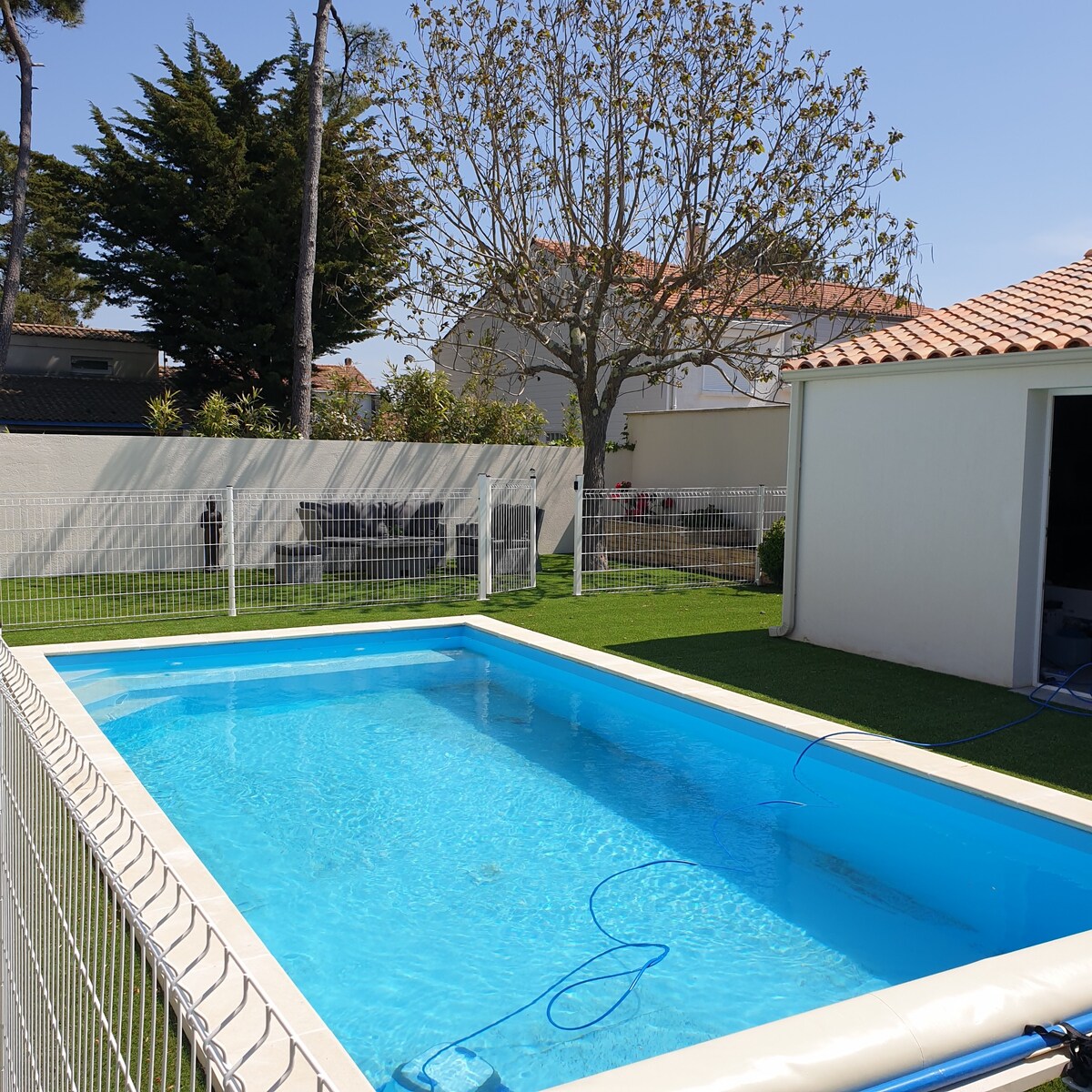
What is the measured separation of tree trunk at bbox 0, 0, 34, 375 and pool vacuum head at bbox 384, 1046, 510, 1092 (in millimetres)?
23132

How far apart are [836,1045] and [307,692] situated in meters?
7.25

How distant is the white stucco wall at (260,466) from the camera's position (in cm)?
1384

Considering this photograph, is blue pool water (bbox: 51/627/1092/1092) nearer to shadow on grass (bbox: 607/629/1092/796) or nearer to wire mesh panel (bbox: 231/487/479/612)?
shadow on grass (bbox: 607/629/1092/796)

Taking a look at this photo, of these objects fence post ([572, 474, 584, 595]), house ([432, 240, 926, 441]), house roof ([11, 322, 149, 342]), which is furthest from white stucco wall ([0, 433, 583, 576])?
house roof ([11, 322, 149, 342])

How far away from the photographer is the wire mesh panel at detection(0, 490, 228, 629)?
12.4 m

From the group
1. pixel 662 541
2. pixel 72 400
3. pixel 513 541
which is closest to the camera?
pixel 513 541

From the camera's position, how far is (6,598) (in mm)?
11828

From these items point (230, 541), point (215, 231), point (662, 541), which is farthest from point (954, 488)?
point (215, 231)

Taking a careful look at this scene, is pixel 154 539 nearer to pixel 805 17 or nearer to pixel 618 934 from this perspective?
pixel 618 934

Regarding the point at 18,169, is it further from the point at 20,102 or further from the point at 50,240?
the point at 50,240

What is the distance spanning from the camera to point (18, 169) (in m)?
22.8

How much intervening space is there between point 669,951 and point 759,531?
11.4 metres

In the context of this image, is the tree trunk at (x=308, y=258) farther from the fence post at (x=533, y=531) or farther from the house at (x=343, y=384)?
the fence post at (x=533, y=531)

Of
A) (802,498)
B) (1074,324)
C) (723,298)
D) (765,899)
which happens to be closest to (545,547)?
(723,298)
